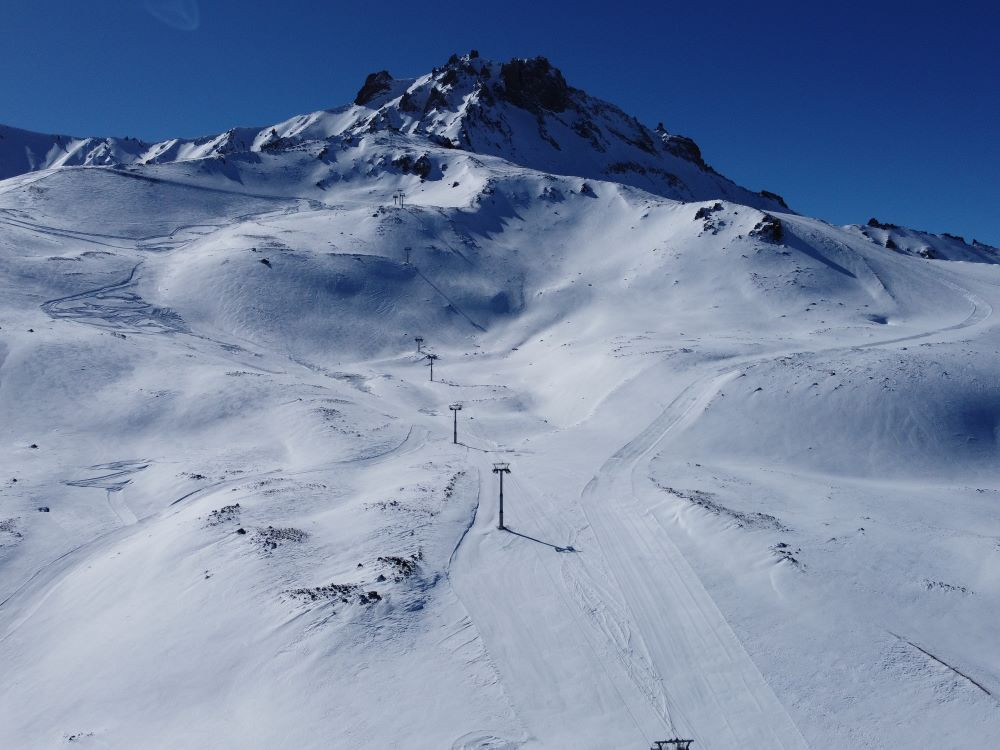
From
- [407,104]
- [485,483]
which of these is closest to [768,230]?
[485,483]

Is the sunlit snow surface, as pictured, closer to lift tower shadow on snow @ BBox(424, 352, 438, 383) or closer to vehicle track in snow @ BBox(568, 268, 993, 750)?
vehicle track in snow @ BBox(568, 268, 993, 750)

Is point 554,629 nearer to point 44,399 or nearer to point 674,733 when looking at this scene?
point 674,733

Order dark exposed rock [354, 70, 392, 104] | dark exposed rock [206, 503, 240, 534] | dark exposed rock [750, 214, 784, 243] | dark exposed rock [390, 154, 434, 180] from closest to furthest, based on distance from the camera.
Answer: dark exposed rock [206, 503, 240, 534]
dark exposed rock [750, 214, 784, 243]
dark exposed rock [390, 154, 434, 180]
dark exposed rock [354, 70, 392, 104]

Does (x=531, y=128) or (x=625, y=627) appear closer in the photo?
(x=625, y=627)

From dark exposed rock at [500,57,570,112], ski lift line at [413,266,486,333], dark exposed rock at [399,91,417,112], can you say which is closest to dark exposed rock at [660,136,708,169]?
dark exposed rock at [500,57,570,112]

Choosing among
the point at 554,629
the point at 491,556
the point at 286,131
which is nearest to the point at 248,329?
the point at 491,556

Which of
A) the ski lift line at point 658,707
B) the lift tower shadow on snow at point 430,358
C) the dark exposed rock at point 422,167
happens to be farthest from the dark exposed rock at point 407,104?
the ski lift line at point 658,707

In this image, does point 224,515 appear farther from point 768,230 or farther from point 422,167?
point 422,167
